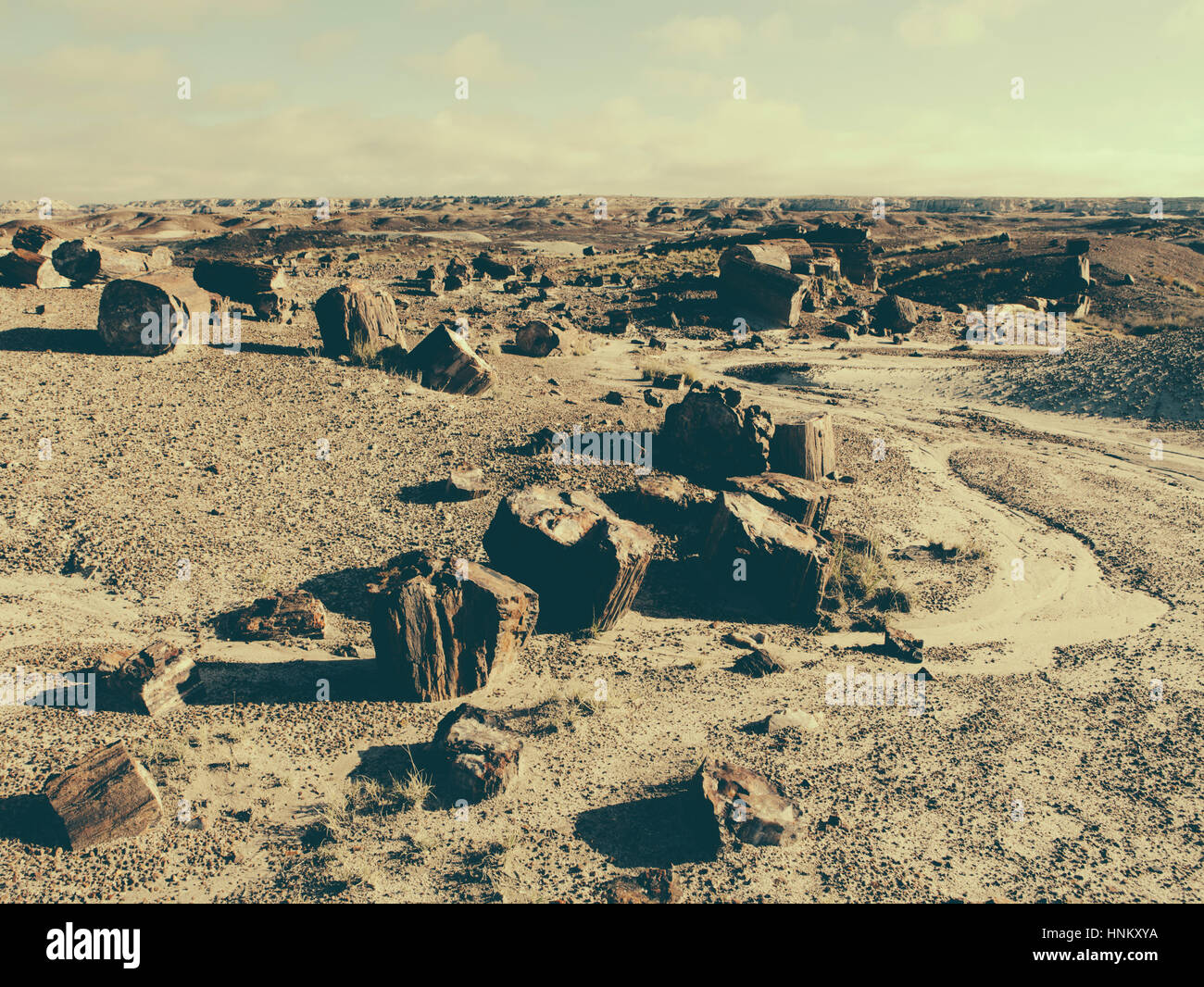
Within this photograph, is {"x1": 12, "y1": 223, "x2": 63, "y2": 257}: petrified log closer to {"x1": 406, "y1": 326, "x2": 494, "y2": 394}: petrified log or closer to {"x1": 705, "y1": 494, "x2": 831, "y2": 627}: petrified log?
{"x1": 406, "y1": 326, "x2": 494, "y2": 394}: petrified log

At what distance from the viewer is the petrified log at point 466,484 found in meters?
13.7

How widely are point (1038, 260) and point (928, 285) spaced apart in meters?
6.24

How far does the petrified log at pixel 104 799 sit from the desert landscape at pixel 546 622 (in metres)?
0.03

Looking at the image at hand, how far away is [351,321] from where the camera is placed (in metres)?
18.7

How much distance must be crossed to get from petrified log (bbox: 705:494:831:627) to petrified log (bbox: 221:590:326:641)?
572 centimetres

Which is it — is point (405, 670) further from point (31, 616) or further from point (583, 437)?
point (583, 437)

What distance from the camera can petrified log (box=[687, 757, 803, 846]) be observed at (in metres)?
6.93

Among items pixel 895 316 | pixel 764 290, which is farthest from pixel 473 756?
pixel 895 316

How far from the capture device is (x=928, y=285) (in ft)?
135

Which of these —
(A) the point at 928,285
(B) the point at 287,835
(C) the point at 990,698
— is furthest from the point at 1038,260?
(B) the point at 287,835

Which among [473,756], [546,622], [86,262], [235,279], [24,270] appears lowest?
[473,756]

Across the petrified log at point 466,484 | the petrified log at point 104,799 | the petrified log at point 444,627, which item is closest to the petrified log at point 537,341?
the petrified log at point 466,484

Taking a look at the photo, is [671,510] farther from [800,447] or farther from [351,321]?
[351,321]

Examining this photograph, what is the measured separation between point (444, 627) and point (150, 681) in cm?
321
